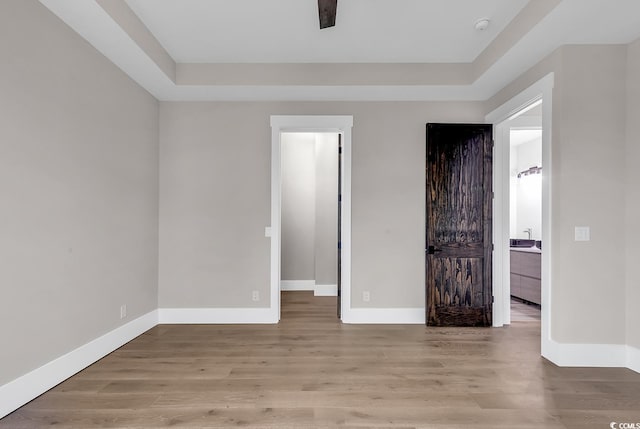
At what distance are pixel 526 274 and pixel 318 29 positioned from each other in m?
4.43

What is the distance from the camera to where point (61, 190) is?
2.39m

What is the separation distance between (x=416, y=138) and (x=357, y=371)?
8.73ft

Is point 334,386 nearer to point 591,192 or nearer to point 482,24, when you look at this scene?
point 591,192

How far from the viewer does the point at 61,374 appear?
239 cm

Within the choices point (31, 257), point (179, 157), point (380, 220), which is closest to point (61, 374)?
point (31, 257)

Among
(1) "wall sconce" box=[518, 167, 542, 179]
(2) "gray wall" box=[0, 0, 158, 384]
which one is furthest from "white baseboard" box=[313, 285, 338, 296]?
(1) "wall sconce" box=[518, 167, 542, 179]

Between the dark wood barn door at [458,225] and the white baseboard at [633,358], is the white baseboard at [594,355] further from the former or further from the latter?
the dark wood barn door at [458,225]

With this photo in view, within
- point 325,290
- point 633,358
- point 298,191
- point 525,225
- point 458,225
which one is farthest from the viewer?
point 525,225

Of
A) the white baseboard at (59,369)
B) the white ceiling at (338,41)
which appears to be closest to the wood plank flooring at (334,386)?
the white baseboard at (59,369)

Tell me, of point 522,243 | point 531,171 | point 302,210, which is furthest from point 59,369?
point 531,171

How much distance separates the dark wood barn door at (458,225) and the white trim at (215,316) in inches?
76.1

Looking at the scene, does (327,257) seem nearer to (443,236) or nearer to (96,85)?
(443,236)

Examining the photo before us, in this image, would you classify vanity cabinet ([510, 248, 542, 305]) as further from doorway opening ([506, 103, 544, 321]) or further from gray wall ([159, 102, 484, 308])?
gray wall ([159, 102, 484, 308])

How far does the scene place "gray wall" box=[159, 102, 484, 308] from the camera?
12.8 ft
